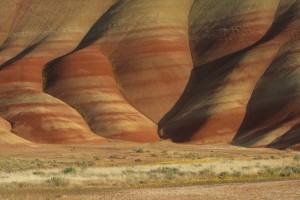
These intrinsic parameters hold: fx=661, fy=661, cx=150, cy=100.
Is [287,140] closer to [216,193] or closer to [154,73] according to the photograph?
[154,73]

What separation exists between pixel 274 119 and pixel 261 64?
471 inches

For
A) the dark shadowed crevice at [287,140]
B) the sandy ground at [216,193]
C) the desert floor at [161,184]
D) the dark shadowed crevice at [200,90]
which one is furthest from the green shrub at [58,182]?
the dark shadowed crevice at [200,90]

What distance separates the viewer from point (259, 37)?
107 meters

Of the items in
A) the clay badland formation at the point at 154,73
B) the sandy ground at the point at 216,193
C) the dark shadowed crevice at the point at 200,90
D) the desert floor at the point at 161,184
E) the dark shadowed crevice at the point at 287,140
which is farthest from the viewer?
the dark shadowed crevice at the point at 200,90

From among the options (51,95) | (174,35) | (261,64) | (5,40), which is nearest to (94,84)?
(51,95)

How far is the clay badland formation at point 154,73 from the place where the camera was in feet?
295

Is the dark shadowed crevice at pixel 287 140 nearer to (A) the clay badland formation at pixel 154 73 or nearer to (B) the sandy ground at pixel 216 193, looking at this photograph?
(A) the clay badland formation at pixel 154 73

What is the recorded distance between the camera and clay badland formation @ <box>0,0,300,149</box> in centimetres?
8981

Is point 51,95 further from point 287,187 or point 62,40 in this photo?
point 287,187

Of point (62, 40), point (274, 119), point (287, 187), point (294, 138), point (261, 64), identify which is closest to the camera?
point (287, 187)

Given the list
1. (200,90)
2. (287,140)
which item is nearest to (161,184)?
(287,140)

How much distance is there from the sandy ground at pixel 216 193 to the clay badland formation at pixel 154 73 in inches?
1895

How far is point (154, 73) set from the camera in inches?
4122

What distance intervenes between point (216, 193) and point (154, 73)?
81138 millimetres
